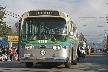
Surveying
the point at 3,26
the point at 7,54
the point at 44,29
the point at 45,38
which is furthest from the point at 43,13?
the point at 3,26

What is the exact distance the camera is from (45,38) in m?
19.4

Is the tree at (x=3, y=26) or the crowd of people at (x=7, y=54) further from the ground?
the tree at (x=3, y=26)

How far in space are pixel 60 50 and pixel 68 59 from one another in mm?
897

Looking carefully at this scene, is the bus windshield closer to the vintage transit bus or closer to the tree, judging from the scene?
the vintage transit bus

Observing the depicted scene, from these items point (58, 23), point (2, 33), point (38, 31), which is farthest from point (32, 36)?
point (2, 33)

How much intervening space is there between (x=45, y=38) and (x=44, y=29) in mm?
561

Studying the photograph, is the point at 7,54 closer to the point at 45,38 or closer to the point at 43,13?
the point at 43,13

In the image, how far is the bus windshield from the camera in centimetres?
1938

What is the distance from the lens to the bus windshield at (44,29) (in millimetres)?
19375

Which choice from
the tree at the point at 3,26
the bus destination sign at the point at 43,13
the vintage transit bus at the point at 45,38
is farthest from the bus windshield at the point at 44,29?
the tree at the point at 3,26

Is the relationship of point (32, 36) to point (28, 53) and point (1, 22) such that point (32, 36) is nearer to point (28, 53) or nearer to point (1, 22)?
point (28, 53)

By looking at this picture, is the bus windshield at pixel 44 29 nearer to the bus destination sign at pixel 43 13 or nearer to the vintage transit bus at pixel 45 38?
the vintage transit bus at pixel 45 38

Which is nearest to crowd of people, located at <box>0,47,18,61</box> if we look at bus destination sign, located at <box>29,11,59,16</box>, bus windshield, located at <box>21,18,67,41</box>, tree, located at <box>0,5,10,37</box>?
bus destination sign, located at <box>29,11,59,16</box>

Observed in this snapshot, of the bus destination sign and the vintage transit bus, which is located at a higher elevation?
the bus destination sign
